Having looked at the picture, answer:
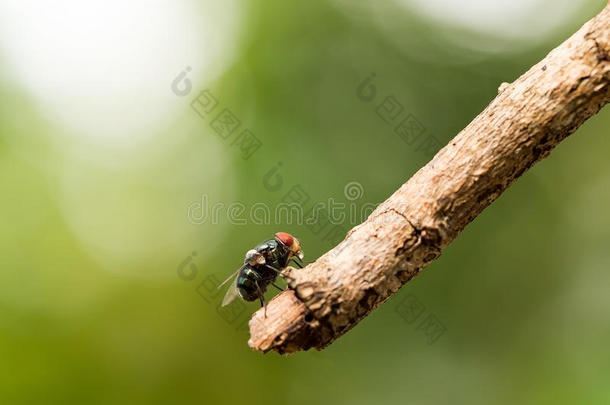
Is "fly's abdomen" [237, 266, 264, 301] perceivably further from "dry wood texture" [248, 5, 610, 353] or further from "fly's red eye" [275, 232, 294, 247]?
"dry wood texture" [248, 5, 610, 353]

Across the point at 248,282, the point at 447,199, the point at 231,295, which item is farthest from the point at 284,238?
the point at 447,199

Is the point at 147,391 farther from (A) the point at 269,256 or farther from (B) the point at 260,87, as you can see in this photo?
(A) the point at 269,256

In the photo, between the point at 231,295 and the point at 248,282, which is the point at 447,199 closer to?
the point at 248,282

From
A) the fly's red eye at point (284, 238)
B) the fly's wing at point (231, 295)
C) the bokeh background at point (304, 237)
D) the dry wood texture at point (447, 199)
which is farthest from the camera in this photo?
the bokeh background at point (304, 237)

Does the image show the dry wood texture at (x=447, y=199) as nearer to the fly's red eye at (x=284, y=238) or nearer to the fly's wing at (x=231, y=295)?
the fly's red eye at (x=284, y=238)

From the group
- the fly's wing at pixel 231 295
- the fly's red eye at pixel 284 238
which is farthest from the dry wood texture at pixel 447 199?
the fly's wing at pixel 231 295

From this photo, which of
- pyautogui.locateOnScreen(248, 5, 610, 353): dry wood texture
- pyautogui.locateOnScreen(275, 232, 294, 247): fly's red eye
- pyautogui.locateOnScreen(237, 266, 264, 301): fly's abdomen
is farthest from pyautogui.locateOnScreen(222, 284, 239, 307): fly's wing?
pyautogui.locateOnScreen(248, 5, 610, 353): dry wood texture
